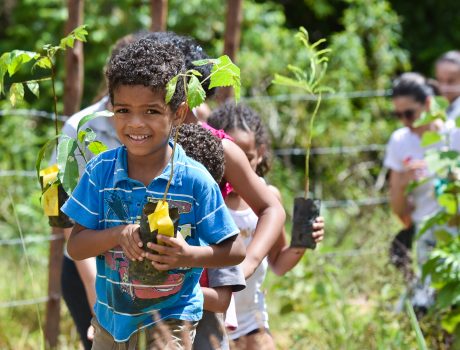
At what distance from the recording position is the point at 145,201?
259cm

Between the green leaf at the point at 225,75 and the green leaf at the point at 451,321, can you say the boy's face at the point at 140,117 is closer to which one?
the green leaf at the point at 225,75

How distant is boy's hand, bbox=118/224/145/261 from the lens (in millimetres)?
2387

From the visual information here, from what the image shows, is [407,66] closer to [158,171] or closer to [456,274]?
[456,274]

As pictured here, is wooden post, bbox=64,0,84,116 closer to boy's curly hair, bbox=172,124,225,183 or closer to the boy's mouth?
boy's curly hair, bbox=172,124,225,183

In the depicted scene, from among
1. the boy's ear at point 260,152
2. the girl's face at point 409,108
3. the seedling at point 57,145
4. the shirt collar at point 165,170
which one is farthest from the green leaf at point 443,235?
the shirt collar at point 165,170

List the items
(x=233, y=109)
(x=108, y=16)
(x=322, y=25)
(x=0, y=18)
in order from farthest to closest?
1. (x=322, y=25)
2. (x=0, y=18)
3. (x=108, y=16)
4. (x=233, y=109)

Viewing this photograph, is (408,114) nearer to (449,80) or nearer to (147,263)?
(449,80)

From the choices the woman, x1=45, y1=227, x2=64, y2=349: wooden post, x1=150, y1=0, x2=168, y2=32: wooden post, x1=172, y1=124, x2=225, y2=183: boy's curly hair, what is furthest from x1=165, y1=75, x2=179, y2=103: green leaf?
the woman

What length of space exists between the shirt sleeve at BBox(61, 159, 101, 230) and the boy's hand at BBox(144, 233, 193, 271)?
0.29m

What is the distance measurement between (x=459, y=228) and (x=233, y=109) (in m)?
1.60

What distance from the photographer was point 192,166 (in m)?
2.63

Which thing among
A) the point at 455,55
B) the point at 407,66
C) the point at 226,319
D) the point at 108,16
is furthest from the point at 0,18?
the point at 226,319

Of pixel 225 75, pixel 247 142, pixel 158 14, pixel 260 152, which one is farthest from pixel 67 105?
pixel 225 75

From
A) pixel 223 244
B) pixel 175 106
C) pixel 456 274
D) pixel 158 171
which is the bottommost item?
pixel 456 274
